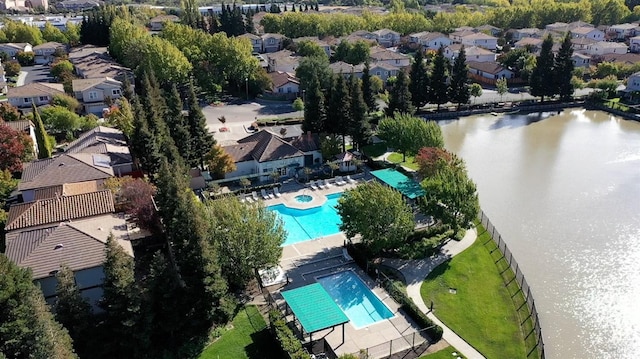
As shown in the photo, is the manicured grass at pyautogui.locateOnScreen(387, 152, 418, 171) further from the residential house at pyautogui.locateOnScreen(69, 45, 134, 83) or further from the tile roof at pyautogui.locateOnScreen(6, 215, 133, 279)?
the residential house at pyautogui.locateOnScreen(69, 45, 134, 83)

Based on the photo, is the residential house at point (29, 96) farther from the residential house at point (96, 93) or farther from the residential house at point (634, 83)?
the residential house at point (634, 83)

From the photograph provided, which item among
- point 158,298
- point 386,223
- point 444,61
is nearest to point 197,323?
point 158,298

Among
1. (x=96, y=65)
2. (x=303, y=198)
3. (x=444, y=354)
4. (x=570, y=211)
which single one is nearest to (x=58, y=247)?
(x=303, y=198)

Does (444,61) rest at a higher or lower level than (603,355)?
higher

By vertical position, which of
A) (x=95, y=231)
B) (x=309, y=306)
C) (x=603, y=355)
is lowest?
(x=603, y=355)

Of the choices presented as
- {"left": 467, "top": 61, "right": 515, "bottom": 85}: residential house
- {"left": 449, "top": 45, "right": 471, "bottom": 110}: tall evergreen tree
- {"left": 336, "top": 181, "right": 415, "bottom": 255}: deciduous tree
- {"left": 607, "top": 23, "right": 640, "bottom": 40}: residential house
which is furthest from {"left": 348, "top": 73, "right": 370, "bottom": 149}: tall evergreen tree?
{"left": 607, "top": 23, "right": 640, "bottom": 40}: residential house

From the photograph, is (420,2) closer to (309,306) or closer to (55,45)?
(55,45)

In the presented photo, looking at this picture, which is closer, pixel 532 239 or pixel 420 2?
pixel 532 239
